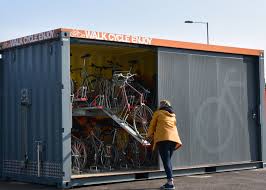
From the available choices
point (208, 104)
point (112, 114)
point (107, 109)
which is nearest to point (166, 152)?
point (112, 114)

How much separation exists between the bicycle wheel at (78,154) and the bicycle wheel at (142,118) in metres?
1.38

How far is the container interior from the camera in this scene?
43.8ft

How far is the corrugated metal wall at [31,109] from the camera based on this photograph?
11.7 meters

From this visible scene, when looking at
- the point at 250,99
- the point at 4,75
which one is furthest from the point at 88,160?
the point at 250,99

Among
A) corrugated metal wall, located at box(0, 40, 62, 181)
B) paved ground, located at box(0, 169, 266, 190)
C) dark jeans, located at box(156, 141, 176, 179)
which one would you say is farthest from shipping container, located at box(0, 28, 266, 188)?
dark jeans, located at box(156, 141, 176, 179)

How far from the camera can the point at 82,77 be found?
14156mm

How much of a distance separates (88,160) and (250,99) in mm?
4817

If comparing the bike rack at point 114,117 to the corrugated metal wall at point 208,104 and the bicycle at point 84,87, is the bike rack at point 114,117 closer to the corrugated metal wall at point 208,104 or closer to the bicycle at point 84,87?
the bicycle at point 84,87

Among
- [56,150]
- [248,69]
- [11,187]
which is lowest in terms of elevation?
[11,187]

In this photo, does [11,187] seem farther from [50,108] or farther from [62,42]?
[62,42]

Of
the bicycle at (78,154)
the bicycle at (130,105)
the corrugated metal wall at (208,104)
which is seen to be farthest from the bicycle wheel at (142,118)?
the bicycle at (78,154)

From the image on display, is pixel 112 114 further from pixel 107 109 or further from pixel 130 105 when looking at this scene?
pixel 130 105

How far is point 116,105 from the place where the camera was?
45.3ft

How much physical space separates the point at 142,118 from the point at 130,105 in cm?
42
